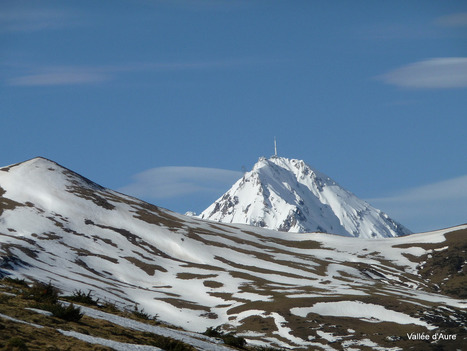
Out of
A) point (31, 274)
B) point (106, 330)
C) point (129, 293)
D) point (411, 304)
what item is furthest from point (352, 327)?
point (106, 330)

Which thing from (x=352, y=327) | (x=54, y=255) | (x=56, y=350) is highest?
(x=54, y=255)

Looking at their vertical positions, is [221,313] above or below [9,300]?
above

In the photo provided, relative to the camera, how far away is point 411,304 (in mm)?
158625

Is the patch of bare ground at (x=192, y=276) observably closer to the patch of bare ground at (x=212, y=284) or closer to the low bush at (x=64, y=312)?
the patch of bare ground at (x=212, y=284)

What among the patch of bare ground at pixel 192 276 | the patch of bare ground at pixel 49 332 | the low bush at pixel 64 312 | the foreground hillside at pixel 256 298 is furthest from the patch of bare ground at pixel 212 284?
the low bush at pixel 64 312

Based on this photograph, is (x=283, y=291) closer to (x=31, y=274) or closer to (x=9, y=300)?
(x=31, y=274)

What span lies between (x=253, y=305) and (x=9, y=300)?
131 metres

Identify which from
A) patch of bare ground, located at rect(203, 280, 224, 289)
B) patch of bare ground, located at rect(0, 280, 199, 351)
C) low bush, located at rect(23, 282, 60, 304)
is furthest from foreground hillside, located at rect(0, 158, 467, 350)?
patch of bare ground, located at rect(0, 280, 199, 351)

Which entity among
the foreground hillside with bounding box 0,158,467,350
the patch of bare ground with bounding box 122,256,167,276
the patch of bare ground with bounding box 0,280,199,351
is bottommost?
the patch of bare ground with bounding box 0,280,199,351

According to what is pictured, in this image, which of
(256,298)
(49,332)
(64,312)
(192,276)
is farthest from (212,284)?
(49,332)

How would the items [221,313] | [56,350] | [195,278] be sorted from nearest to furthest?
[56,350]
[221,313]
[195,278]

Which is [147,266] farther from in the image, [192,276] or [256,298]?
[256,298]

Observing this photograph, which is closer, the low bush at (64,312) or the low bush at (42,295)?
the low bush at (64,312)

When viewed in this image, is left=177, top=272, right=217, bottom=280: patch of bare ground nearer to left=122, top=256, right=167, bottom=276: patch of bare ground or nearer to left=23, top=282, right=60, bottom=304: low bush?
left=122, top=256, right=167, bottom=276: patch of bare ground
